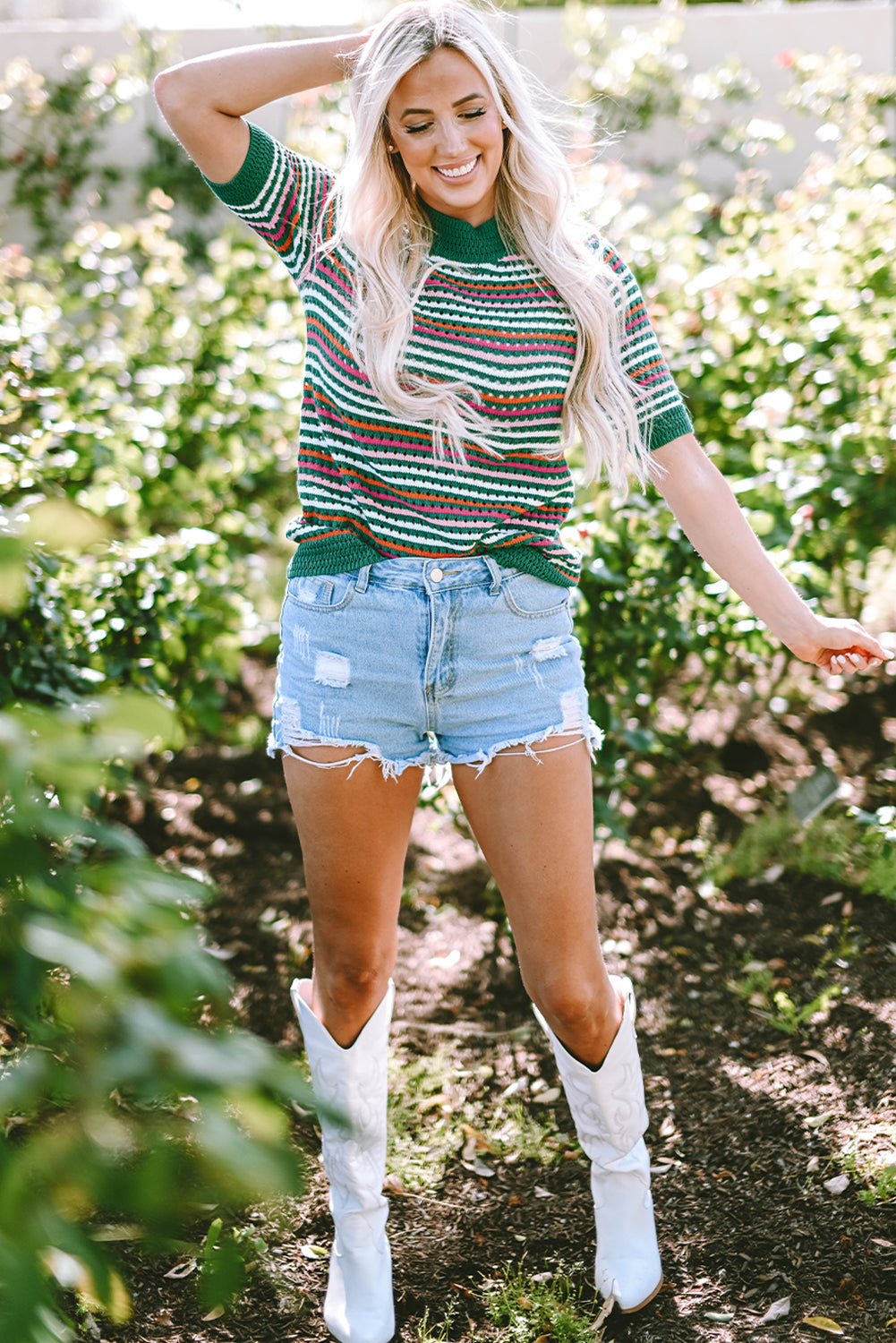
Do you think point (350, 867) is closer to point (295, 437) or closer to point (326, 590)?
point (326, 590)

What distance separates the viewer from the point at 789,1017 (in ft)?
8.71

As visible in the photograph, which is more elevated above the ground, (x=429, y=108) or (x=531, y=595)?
(x=429, y=108)

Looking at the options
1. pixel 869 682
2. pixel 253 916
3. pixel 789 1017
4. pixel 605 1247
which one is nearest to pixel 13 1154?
pixel 605 1247

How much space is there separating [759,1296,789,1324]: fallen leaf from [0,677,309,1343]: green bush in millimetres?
1571

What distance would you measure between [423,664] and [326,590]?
0.19 metres

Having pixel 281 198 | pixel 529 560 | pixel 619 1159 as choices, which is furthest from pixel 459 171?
pixel 619 1159

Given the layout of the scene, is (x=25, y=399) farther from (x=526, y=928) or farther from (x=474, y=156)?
(x=526, y=928)

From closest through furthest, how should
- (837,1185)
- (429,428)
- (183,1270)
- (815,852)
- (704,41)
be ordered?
(429,428), (183,1270), (837,1185), (815,852), (704,41)

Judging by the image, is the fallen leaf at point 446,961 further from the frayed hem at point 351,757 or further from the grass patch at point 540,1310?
the frayed hem at point 351,757

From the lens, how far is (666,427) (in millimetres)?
1913

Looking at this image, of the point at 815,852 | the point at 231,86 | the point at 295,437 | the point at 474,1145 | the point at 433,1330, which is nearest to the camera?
the point at 231,86

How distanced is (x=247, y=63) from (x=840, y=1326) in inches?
88.3

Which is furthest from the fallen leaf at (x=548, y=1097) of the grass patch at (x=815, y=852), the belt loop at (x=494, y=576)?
the belt loop at (x=494, y=576)

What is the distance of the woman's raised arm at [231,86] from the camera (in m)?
1.89
